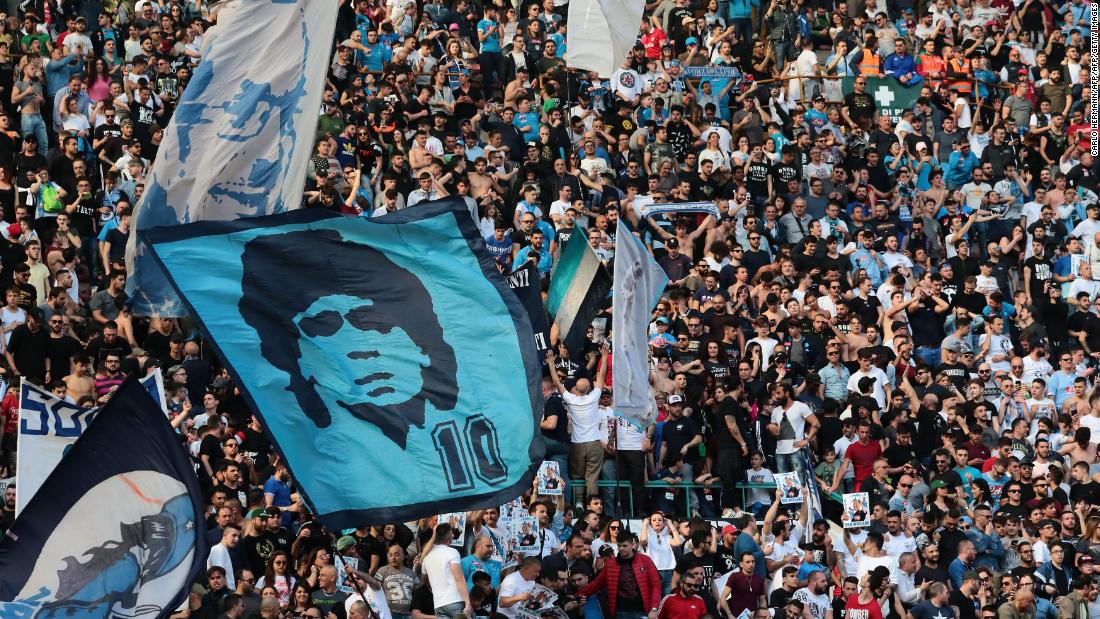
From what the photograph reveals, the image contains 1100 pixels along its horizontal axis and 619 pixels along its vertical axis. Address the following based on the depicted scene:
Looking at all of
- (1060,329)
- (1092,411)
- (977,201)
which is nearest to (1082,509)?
(1092,411)

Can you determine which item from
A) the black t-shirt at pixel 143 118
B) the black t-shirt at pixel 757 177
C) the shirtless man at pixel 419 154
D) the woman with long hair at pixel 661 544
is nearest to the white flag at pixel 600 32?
the shirtless man at pixel 419 154

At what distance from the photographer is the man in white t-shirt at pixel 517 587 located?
57.9ft

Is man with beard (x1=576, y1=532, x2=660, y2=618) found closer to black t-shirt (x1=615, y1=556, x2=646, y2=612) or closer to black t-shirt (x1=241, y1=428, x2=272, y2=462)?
black t-shirt (x1=615, y1=556, x2=646, y2=612)

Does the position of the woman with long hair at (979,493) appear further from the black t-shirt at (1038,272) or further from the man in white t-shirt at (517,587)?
the man in white t-shirt at (517,587)

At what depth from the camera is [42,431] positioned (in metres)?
14.8

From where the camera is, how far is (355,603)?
16.0 metres

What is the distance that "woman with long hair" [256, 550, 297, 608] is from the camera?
Answer: 16828 millimetres

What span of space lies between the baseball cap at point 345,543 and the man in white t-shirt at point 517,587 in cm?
136

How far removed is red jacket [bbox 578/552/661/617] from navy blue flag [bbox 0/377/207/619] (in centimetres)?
659

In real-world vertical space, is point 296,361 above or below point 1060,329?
above

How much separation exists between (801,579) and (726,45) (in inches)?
488

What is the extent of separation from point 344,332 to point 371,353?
21 cm

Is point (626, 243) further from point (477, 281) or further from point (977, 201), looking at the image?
point (977, 201)

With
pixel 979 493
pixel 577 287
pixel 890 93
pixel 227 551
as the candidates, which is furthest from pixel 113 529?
pixel 890 93
